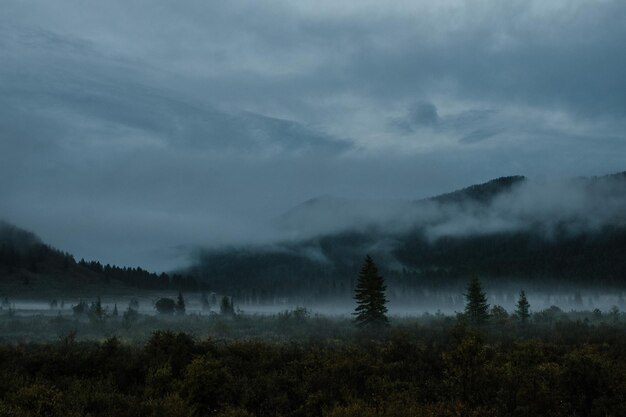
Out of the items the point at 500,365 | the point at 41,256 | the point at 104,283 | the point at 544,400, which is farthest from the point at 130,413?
the point at 41,256

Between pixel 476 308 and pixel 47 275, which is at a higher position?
pixel 47 275

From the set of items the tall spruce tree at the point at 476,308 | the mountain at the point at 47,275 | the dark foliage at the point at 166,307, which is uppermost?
the mountain at the point at 47,275

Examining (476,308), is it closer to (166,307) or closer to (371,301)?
(371,301)

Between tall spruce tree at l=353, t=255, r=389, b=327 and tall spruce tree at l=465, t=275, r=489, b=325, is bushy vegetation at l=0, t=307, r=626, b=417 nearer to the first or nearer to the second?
tall spruce tree at l=353, t=255, r=389, b=327

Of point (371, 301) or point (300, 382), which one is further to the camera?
point (371, 301)

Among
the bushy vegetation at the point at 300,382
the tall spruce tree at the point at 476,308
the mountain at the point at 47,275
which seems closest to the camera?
the bushy vegetation at the point at 300,382

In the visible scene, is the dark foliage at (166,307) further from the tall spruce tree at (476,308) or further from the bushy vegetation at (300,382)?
the bushy vegetation at (300,382)

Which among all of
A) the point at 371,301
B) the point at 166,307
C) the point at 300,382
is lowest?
the point at 166,307

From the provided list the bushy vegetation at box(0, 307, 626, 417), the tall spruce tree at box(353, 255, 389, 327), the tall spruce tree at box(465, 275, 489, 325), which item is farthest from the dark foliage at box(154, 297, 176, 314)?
the bushy vegetation at box(0, 307, 626, 417)

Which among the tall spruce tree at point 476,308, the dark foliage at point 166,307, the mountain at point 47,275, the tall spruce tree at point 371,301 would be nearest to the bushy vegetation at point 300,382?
the tall spruce tree at point 371,301

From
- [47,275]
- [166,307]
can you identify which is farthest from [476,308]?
[47,275]

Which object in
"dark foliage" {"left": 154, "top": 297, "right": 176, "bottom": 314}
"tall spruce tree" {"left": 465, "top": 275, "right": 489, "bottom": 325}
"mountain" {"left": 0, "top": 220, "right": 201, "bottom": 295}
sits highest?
"mountain" {"left": 0, "top": 220, "right": 201, "bottom": 295}

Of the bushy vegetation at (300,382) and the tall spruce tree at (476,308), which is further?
the tall spruce tree at (476,308)

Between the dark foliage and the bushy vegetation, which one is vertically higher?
the bushy vegetation
